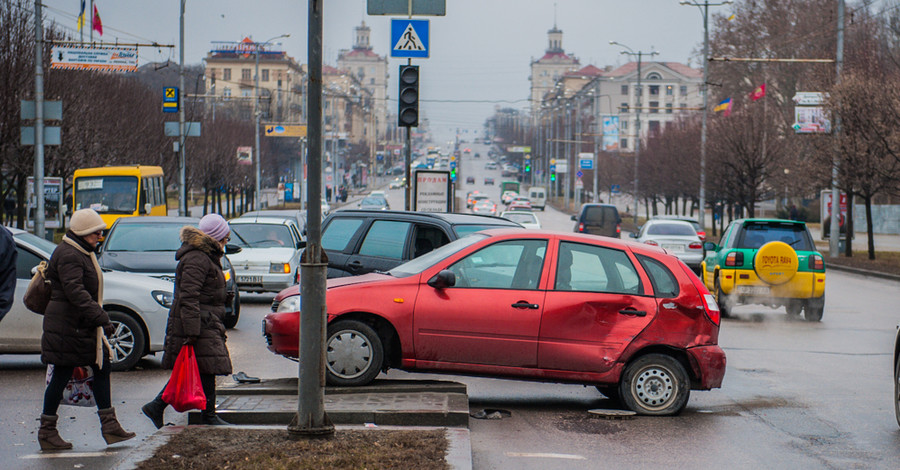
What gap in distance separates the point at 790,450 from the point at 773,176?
1794 inches

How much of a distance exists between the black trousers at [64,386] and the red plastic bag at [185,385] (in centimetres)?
46

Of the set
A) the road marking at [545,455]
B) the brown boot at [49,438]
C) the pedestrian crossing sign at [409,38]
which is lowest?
the road marking at [545,455]

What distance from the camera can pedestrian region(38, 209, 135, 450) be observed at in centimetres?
735

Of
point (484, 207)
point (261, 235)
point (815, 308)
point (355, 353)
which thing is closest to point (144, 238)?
point (261, 235)

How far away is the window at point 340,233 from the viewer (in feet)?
46.0

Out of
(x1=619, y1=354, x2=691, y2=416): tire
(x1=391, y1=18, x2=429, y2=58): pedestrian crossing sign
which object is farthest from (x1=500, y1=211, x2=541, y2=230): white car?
(x1=619, y1=354, x2=691, y2=416): tire

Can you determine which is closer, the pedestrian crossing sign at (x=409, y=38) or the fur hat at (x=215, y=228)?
the fur hat at (x=215, y=228)

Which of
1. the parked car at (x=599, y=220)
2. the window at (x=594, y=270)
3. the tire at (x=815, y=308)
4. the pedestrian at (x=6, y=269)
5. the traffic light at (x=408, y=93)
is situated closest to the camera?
the pedestrian at (x=6, y=269)

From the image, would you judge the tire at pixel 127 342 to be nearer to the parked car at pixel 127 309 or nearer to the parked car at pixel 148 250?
the parked car at pixel 127 309

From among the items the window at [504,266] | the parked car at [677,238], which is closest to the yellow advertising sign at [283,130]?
the parked car at [677,238]

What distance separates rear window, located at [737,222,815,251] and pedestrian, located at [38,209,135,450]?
13.1 metres

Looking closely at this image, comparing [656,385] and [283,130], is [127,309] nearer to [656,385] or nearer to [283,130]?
[656,385]

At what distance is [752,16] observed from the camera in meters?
58.7

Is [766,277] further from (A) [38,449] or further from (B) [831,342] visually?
(A) [38,449]
